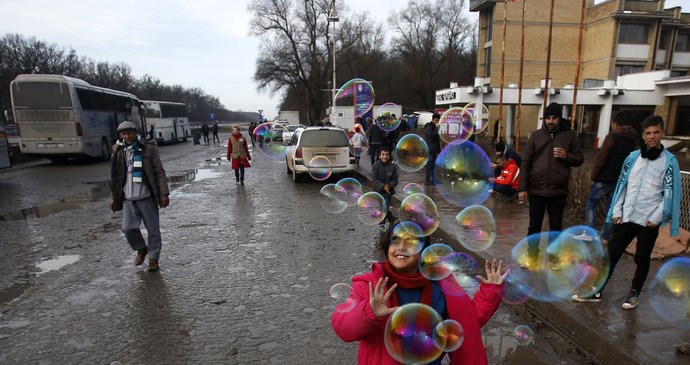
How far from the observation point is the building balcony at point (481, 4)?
1276 inches

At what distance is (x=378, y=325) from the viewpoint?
176cm

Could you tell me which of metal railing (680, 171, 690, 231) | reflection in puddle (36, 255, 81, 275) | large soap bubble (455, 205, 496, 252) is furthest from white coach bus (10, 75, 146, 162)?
metal railing (680, 171, 690, 231)

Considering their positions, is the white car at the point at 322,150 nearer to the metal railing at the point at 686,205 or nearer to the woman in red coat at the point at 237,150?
the woman in red coat at the point at 237,150

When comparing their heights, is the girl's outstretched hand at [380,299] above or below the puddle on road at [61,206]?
above

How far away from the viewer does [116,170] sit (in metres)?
5.21

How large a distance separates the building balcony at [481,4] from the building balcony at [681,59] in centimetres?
1619

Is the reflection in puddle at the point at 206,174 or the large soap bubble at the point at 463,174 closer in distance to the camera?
the large soap bubble at the point at 463,174

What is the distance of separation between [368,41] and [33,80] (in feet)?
162

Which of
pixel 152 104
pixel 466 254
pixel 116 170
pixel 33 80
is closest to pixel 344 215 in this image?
pixel 466 254

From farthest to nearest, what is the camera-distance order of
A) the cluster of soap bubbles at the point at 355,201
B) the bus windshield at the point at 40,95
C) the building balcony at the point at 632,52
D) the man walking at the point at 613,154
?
the building balcony at the point at 632,52 < the bus windshield at the point at 40,95 < the cluster of soap bubbles at the point at 355,201 < the man walking at the point at 613,154

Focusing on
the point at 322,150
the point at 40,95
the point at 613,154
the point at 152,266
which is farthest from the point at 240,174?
the point at 40,95

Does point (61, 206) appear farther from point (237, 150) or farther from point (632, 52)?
point (632, 52)

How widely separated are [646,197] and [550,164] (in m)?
1.05

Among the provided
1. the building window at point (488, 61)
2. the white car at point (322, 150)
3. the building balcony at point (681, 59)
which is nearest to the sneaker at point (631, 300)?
the white car at point (322, 150)
